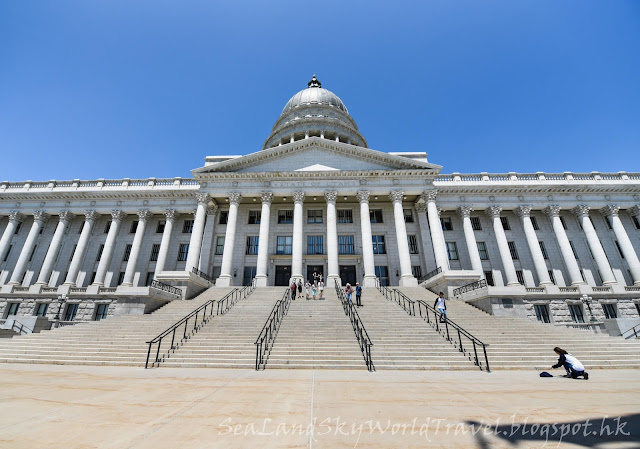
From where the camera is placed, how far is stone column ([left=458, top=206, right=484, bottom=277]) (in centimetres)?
2782

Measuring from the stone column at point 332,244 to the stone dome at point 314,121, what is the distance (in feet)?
60.6

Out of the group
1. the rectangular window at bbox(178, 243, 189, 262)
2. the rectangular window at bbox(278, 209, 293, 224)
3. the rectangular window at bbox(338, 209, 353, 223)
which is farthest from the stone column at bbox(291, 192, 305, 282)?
the rectangular window at bbox(178, 243, 189, 262)

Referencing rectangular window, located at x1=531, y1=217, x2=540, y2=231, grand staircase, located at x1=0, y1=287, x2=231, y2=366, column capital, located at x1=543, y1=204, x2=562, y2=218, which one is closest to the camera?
grand staircase, located at x1=0, y1=287, x2=231, y2=366

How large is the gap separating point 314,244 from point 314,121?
24.7m

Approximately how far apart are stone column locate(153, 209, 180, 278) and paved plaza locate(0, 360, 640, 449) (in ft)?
77.9

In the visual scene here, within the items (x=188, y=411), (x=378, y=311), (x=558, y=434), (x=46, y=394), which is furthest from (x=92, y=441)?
(x=378, y=311)

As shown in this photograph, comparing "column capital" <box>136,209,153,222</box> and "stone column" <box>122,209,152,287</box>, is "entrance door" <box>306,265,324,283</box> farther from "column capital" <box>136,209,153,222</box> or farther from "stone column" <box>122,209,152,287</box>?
"column capital" <box>136,209,153,222</box>

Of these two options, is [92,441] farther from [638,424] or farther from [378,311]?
[378,311]

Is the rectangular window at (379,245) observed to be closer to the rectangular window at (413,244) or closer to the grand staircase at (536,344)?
the rectangular window at (413,244)

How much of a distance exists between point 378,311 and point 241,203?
22019 mm

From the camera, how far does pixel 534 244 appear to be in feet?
93.3

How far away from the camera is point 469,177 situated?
32.7m

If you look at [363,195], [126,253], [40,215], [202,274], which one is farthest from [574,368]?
[40,215]

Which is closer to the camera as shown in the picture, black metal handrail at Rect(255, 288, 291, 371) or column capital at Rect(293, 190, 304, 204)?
black metal handrail at Rect(255, 288, 291, 371)
